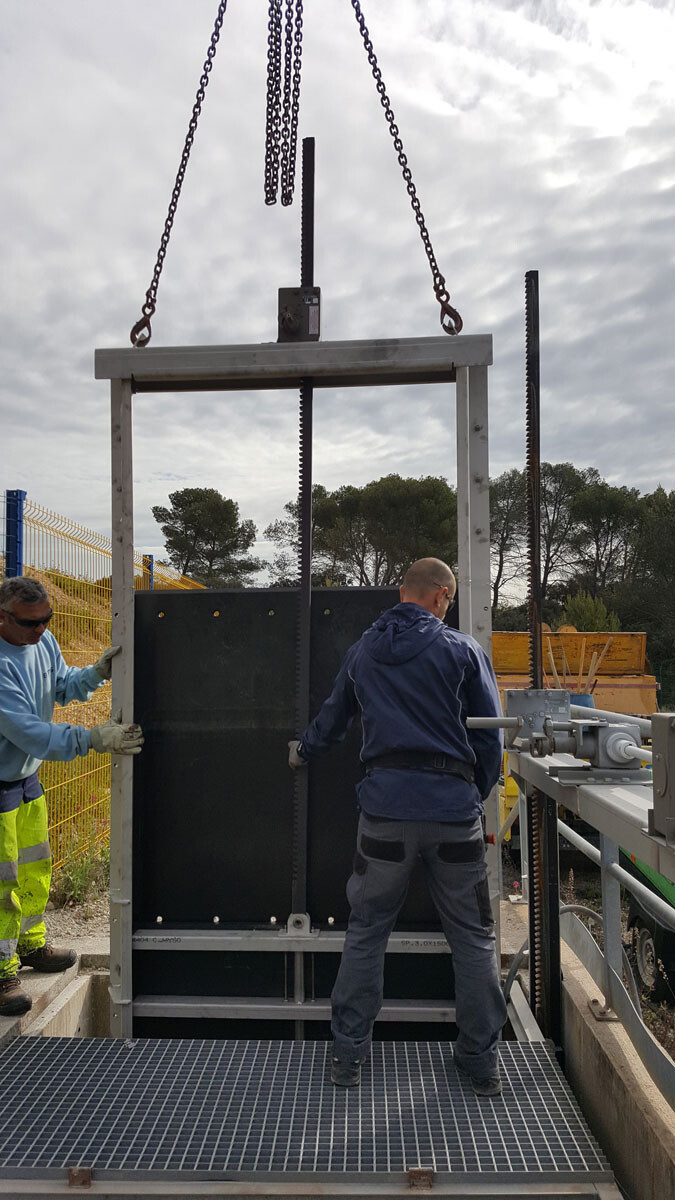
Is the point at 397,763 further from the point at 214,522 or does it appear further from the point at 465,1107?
the point at 214,522

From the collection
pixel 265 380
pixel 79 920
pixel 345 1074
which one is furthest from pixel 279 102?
pixel 79 920

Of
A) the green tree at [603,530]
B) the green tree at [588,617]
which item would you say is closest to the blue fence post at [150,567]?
the green tree at [588,617]

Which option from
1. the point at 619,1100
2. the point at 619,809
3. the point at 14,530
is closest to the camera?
the point at 619,809

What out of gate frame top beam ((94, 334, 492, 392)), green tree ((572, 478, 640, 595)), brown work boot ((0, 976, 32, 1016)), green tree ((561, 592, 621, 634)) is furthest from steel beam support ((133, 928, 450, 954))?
green tree ((572, 478, 640, 595))

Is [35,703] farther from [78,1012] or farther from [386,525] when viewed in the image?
[386,525]

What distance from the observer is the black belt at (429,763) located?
8.89ft

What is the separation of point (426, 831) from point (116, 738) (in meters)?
1.31

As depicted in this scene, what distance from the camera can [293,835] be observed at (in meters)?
3.44

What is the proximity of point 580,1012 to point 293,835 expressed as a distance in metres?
1.26

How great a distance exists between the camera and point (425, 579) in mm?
2963

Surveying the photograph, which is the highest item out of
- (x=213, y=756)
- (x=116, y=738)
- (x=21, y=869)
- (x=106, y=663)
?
(x=106, y=663)

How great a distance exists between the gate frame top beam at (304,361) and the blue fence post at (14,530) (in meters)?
2.20

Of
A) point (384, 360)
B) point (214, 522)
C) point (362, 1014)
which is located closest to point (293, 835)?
point (362, 1014)

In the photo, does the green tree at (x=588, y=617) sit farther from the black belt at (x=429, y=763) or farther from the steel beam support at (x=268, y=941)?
the black belt at (x=429, y=763)
